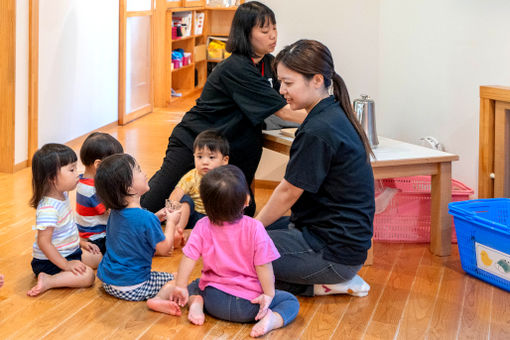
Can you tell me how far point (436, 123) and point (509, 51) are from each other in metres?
0.59

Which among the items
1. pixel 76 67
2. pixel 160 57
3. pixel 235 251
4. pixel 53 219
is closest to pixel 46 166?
pixel 53 219

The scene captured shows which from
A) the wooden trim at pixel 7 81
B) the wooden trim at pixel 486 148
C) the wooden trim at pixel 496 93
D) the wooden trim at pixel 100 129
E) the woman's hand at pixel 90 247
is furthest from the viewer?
the wooden trim at pixel 100 129

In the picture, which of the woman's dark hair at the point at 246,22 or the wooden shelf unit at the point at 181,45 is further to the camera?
the wooden shelf unit at the point at 181,45

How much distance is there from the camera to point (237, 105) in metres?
3.24

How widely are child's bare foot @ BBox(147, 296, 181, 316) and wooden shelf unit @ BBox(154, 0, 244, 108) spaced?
4697 millimetres

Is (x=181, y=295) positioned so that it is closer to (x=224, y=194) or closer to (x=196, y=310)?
(x=196, y=310)

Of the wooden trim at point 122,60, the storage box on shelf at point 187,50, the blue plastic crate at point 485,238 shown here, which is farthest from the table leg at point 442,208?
the storage box on shelf at point 187,50

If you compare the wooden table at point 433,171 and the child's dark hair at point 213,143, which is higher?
the child's dark hair at point 213,143

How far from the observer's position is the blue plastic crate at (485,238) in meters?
2.66

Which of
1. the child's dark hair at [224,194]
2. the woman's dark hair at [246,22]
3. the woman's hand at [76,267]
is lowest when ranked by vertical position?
the woman's hand at [76,267]

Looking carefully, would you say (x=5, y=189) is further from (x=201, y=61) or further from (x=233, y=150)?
(x=201, y=61)

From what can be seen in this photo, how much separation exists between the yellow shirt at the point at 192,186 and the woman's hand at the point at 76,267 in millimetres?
749

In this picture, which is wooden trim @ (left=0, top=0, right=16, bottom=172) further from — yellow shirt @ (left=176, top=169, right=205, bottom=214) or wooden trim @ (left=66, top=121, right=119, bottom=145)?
yellow shirt @ (left=176, top=169, right=205, bottom=214)

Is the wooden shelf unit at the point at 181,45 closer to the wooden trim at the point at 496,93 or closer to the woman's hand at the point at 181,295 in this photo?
the wooden trim at the point at 496,93
